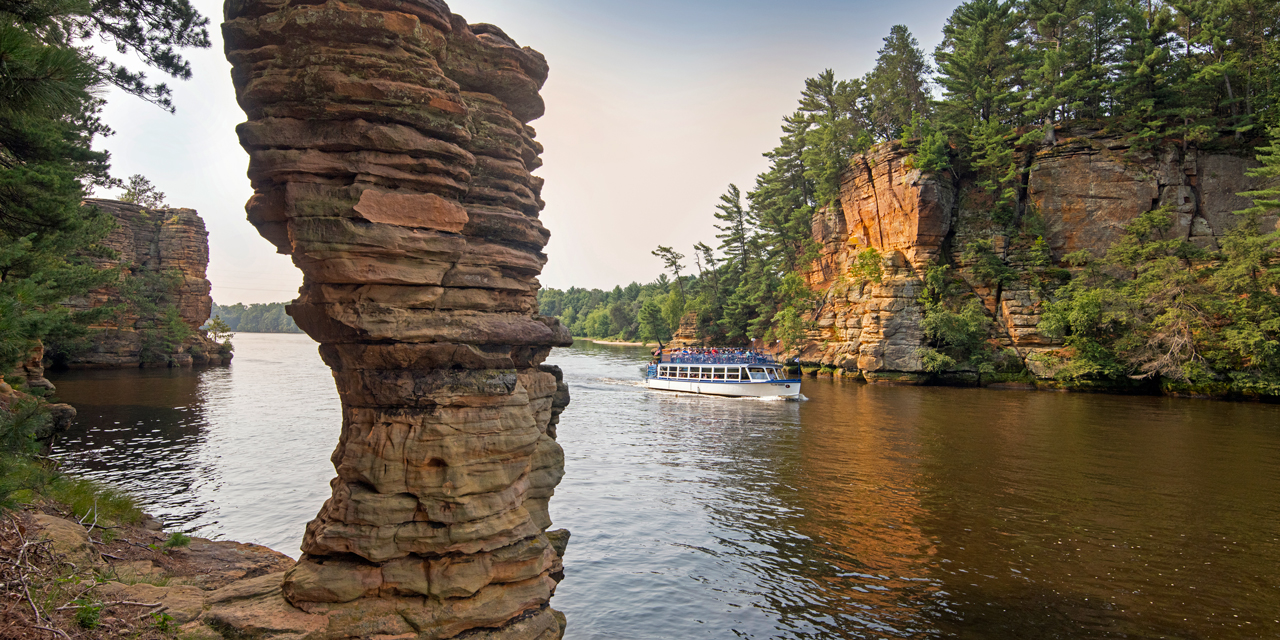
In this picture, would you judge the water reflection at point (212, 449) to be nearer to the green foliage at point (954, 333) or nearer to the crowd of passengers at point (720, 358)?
the crowd of passengers at point (720, 358)

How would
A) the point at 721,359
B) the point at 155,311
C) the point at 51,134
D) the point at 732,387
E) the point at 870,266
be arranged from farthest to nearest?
1. the point at 155,311
2. the point at 870,266
3. the point at 721,359
4. the point at 732,387
5. the point at 51,134

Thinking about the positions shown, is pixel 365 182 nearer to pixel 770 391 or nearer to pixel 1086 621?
pixel 1086 621

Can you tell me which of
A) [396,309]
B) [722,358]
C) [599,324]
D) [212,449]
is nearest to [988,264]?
[722,358]

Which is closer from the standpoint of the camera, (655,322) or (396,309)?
(396,309)

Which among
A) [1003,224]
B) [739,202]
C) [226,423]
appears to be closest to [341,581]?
[226,423]

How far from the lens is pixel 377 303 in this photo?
8.17m

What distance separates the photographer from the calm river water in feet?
38.3

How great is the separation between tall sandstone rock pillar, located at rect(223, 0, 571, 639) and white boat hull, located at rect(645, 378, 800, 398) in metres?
34.4

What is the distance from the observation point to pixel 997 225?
51906 mm

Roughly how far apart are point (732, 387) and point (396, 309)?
37872 millimetres

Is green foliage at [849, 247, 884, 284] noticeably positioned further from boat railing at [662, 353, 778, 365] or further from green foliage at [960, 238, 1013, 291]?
boat railing at [662, 353, 778, 365]

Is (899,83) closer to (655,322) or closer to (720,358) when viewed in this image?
(720,358)

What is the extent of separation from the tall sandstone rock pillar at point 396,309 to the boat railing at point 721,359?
36964 mm

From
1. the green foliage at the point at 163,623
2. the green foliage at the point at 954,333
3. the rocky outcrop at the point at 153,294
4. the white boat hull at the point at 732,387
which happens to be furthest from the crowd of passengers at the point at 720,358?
the rocky outcrop at the point at 153,294
